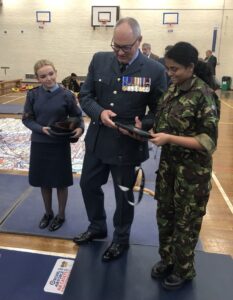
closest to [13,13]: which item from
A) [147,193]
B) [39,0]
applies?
[39,0]

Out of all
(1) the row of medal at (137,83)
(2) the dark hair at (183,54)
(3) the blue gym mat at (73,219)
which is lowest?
(3) the blue gym mat at (73,219)

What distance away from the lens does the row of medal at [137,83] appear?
5.97 feet

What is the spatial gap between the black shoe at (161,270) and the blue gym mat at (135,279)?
35mm

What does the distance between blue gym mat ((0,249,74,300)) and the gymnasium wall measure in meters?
11.6

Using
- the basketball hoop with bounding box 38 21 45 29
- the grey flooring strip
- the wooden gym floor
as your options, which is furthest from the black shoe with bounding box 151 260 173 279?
the basketball hoop with bounding box 38 21 45 29

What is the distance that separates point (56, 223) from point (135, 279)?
87 cm

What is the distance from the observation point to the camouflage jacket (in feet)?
5.02

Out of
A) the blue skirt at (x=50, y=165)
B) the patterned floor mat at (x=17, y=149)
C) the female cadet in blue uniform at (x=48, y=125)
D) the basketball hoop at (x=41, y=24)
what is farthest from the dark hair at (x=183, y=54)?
the basketball hoop at (x=41, y=24)

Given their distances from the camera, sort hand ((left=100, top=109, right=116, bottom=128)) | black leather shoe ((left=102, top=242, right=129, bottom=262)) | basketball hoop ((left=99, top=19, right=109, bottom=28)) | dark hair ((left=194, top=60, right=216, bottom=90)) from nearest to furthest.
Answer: dark hair ((left=194, top=60, right=216, bottom=90)) → hand ((left=100, top=109, right=116, bottom=128)) → black leather shoe ((left=102, top=242, right=129, bottom=262)) → basketball hoop ((left=99, top=19, right=109, bottom=28))

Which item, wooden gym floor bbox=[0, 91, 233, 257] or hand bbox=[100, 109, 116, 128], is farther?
wooden gym floor bbox=[0, 91, 233, 257]

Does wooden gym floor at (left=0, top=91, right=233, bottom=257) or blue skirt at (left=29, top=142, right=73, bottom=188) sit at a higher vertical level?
blue skirt at (left=29, top=142, right=73, bottom=188)

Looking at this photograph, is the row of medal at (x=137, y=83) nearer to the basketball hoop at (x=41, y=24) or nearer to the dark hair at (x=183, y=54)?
the dark hair at (x=183, y=54)

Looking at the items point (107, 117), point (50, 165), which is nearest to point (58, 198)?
point (50, 165)

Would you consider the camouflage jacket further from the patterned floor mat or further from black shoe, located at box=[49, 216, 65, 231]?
the patterned floor mat
